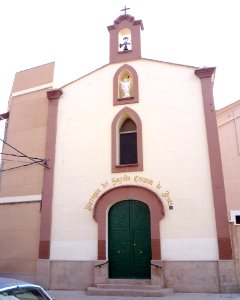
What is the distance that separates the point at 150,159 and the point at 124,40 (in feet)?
20.1

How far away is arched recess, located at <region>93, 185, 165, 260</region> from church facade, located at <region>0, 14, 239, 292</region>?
1.4 inches

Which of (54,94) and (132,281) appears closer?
(132,281)

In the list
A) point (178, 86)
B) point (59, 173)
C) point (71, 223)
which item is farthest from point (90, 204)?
point (178, 86)

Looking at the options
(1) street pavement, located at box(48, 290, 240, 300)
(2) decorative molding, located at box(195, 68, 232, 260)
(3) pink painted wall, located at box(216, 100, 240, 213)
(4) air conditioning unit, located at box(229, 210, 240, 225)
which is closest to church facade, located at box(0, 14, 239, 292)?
(2) decorative molding, located at box(195, 68, 232, 260)

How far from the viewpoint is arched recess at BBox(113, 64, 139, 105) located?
1383 centimetres

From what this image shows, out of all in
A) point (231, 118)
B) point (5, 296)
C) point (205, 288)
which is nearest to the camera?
point (5, 296)

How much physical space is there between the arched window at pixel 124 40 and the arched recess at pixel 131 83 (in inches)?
41.5

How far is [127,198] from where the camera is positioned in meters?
12.4

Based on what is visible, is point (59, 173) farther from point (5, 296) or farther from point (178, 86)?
point (5, 296)

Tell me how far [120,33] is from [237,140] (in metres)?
7.15

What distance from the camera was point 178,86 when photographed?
13453 mm

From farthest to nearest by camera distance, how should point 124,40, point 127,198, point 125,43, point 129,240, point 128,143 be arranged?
point 124,40, point 125,43, point 128,143, point 127,198, point 129,240

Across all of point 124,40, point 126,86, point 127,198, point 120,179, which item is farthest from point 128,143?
point 124,40

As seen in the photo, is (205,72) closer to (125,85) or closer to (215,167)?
(125,85)
